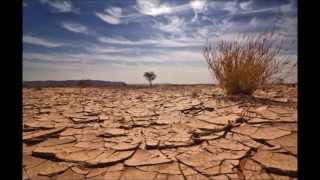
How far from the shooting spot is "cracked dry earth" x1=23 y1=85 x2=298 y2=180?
5.46 ft

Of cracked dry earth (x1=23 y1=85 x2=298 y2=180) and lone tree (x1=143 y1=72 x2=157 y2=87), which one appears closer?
cracked dry earth (x1=23 y1=85 x2=298 y2=180)

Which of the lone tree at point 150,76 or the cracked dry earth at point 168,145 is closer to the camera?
the cracked dry earth at point 168,145

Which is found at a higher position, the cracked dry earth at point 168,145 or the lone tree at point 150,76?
the lone tree at point 150,76

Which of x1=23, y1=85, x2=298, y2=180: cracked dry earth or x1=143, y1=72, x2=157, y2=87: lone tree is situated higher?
x1=143, y1=72, x2=157, y2=87: lone tree

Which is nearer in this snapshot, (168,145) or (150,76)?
(168,145)

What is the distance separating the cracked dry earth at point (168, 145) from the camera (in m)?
1.67

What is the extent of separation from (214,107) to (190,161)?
178 cm

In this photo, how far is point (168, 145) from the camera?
2.12m
